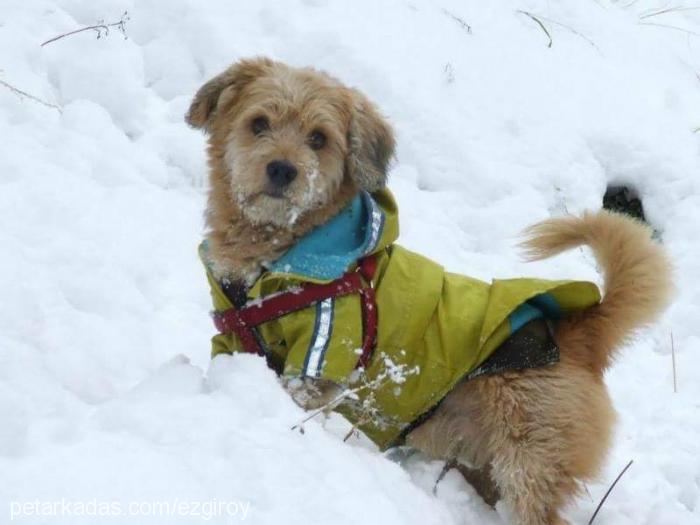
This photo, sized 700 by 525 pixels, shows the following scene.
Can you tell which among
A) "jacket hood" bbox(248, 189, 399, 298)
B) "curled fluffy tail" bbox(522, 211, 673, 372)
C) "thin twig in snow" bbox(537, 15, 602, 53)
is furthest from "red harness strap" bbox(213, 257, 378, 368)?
"thin twig in snow" bbox(537, 15, 602, 53)

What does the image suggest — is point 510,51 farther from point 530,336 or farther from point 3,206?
point 3,206

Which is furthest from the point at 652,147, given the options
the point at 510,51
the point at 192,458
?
the point at 192,458

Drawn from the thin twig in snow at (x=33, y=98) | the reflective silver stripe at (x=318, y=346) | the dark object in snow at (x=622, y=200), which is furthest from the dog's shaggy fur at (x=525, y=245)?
the dark object in snow at (x=622, y=200)

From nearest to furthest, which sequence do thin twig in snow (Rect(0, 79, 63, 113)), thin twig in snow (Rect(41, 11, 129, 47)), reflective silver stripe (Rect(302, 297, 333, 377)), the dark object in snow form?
1. reflective silver stripe (Rect(302, 297, 333, 377))
2. thin twig in snow (Rect(0, 79, 63, 113))
3. thin twig in snow (Rect(41, 11, 129, 47))
4. the dark object in snow

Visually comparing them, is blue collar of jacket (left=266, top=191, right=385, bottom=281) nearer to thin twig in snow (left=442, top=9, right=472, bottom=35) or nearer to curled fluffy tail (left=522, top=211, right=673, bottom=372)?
curled fluffy tail (left=522, top=211, right=673, bottom=372)

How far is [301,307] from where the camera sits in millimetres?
2756

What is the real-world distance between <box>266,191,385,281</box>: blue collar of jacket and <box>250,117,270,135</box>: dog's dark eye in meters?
0.46

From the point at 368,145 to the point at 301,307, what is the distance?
2.68ft

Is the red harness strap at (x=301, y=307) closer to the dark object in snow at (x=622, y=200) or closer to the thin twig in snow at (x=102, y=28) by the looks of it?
the thin twig in snow at (x=102, y=28)

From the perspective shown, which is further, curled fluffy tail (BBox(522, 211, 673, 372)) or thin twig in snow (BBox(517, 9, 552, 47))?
thin twig in snow (BBox(517, 9, 552, 47))

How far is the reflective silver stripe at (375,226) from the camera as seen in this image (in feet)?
9.46

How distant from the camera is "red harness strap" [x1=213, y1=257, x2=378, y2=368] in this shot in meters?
2.76

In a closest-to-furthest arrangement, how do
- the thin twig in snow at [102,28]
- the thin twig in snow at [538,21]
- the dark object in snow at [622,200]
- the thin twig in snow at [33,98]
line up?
the thin twig in snow at [33,98]
the thin twig in snow at [102,28]
the dark object in snow at [622,200]
the thin twig in snow at [538,21]

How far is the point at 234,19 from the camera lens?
5.27 meters
